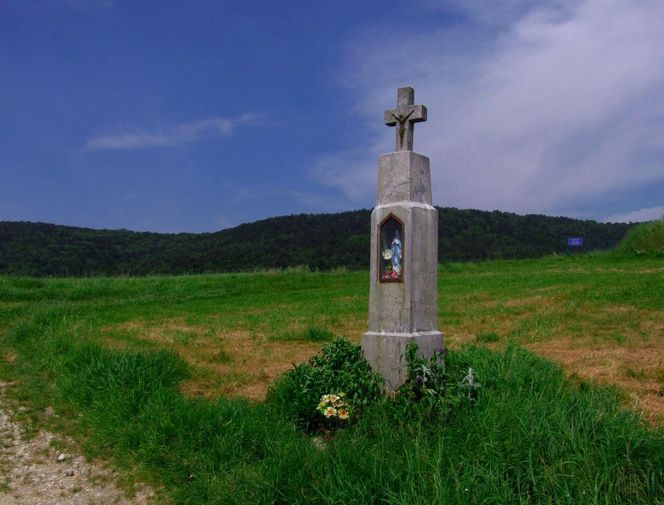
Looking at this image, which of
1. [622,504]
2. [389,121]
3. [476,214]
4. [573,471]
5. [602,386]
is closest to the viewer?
[622,504]

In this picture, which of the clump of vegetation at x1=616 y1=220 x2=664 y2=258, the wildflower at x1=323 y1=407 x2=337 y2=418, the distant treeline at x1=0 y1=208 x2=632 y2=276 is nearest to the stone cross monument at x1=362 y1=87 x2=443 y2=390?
the wildflower at x1=323 y1=407 x2=337 y2=418

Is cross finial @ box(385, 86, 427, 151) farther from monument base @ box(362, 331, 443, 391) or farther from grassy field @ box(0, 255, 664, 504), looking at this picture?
grassy field @ box(0, 255, 664, 504)

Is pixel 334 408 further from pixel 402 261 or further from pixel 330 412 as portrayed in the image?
pixel 402 261

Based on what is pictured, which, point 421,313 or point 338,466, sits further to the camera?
point 421,313

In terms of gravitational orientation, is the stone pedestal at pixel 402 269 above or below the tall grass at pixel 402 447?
above

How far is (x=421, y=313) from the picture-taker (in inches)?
253

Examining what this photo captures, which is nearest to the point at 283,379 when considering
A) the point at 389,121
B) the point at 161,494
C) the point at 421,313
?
the point at 421,313

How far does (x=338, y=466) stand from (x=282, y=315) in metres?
9.86

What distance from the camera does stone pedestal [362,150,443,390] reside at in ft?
20.7

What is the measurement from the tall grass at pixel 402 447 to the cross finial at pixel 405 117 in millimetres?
2336

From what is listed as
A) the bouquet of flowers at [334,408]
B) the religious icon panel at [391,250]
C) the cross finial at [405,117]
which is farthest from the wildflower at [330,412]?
the cross finial at [405,117]

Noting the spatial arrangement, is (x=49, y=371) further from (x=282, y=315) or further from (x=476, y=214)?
(x=476, y=214)

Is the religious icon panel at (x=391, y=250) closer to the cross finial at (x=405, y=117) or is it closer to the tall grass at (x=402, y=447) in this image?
the cross finial at (x=405, y=117)

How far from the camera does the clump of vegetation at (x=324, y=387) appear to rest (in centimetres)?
584
